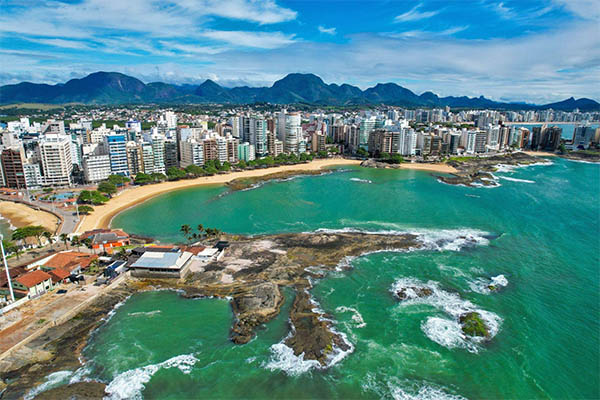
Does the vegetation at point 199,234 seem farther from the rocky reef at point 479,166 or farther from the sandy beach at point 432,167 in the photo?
the sandy beach at point 432,167

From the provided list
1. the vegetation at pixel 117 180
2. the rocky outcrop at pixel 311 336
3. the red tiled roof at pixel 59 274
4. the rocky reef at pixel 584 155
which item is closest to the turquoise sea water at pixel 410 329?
the rocky outcrop at pixel 311 336

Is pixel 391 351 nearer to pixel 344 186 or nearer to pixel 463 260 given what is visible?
pixel 463 260

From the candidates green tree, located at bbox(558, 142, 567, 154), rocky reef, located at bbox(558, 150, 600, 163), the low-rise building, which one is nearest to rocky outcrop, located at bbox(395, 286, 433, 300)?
the low-rise building

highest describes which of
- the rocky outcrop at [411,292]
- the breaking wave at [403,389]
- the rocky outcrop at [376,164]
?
the rocky outcrop at [376,164]

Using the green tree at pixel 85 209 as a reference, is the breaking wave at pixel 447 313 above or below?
below

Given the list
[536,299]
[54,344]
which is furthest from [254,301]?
[536,299]

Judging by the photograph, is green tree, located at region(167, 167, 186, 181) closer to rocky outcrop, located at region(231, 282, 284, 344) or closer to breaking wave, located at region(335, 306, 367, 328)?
rocky outcrop, located at region(231, 282, 284, 344)
